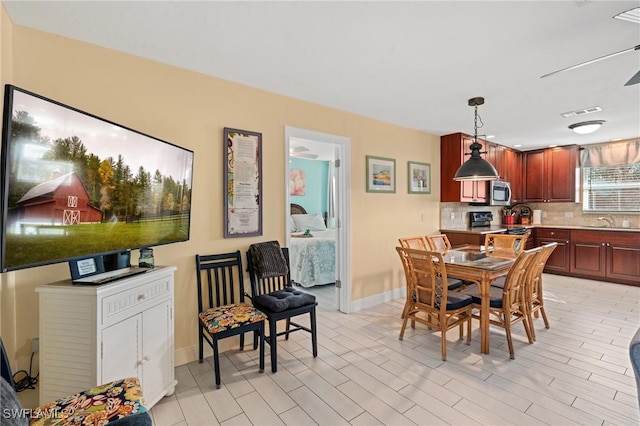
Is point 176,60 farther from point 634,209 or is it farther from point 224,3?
point 634,209

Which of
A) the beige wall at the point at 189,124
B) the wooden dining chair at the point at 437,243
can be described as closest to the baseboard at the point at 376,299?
the beige wall at the point at 189,124

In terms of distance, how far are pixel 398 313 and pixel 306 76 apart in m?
2.91

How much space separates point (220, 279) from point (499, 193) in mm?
5064

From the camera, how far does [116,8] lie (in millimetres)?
1795

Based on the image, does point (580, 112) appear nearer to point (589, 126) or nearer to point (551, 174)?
point (589, 126)

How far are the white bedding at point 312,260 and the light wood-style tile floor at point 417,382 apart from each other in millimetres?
1365

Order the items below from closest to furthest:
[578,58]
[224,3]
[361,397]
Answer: [224,3] < [361,397] < [578,58]

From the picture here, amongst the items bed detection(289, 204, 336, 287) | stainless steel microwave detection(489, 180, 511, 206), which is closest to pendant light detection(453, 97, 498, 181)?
bed detection(289, 204, 336, 287)

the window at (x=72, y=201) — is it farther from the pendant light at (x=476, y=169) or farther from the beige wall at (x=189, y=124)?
the pendant light at (x=476, y=169)

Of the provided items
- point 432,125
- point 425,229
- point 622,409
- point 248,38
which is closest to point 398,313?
point 425,229

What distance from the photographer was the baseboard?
388 centimetres

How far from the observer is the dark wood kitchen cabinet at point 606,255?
480cm

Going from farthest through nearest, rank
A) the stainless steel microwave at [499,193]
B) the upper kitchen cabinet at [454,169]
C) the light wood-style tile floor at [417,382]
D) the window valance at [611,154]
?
the stainless steel microwave at [499,193]
the window valance at [611,154]
the upper kitchen cabinet at [454,169]
the light wood-style tile floor at [417,382]

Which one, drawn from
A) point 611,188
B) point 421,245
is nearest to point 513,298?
point 421,245
